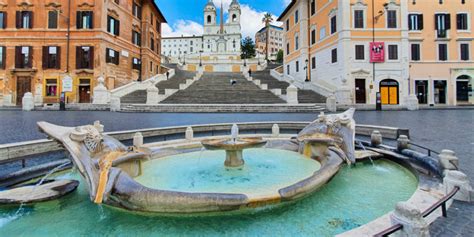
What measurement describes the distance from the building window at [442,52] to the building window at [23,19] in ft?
162

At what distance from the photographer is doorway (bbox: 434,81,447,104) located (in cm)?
2984

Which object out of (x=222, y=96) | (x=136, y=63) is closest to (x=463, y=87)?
(x=222, y=96)

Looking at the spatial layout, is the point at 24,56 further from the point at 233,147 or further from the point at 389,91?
the point at 389,91

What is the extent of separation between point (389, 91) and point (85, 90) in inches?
1412

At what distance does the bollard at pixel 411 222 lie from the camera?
237 cm

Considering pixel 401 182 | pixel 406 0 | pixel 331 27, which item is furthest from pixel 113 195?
pixel 406 0

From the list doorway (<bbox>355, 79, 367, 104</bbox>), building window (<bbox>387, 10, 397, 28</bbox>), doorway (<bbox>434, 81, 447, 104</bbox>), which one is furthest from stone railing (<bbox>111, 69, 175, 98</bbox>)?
doorway (<bbox>434, 81, 447, 104</bbox>)

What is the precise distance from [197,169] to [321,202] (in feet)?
9.86

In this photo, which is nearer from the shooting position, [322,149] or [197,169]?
[197,169]

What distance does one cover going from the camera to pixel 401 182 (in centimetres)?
514

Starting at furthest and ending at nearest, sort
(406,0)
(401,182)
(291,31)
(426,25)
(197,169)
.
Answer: (291,31)
(426,25)
(406,0)
(197,169)
(401,182)

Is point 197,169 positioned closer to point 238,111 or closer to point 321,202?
point 321,202

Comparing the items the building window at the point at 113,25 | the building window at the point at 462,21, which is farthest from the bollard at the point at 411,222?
the building window at the point at 462,21

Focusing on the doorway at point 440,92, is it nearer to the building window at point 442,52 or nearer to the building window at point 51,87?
the building window at point 442,52
